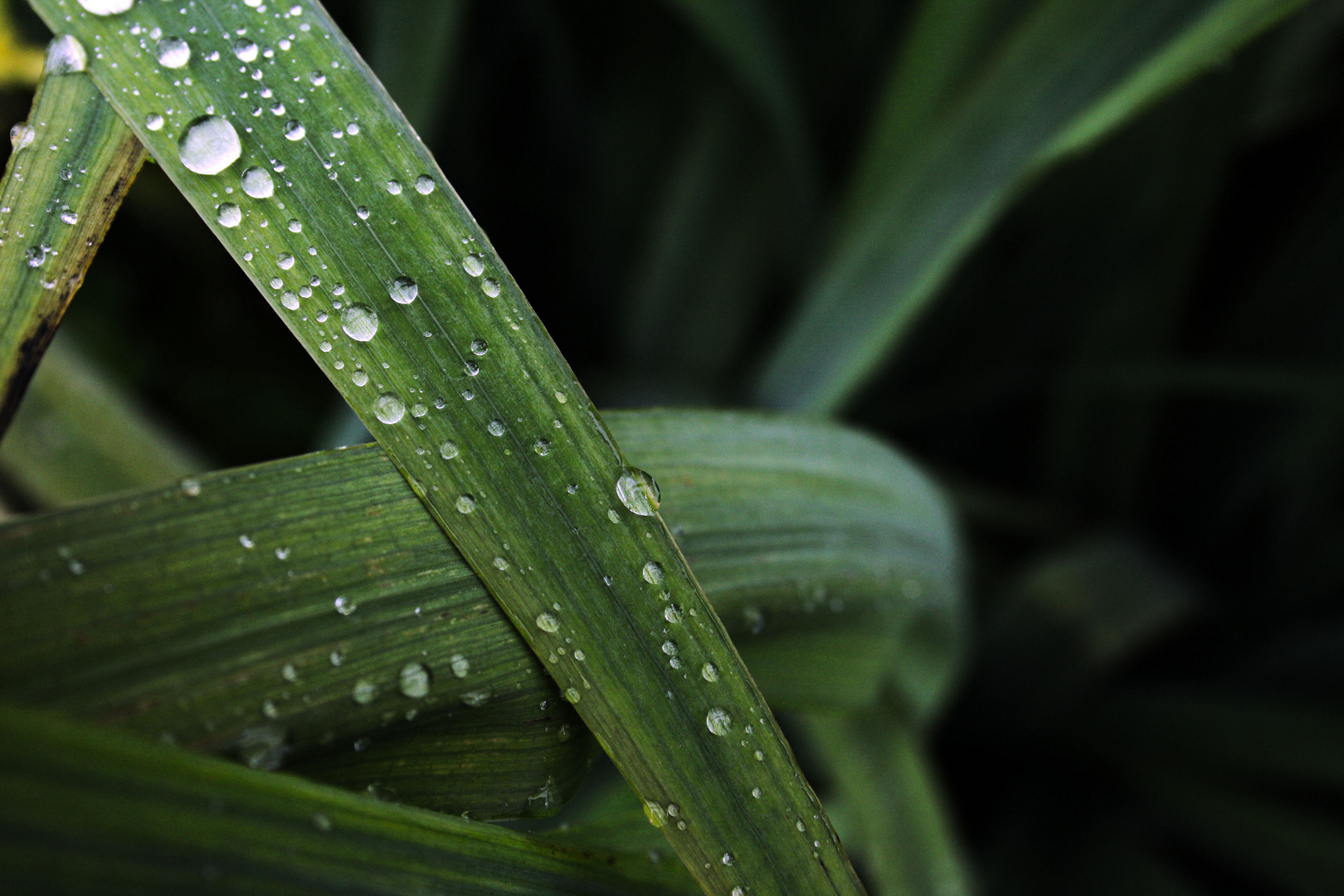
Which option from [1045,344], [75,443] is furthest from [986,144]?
[75,443]

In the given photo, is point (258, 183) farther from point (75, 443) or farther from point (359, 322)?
point (75, 443)

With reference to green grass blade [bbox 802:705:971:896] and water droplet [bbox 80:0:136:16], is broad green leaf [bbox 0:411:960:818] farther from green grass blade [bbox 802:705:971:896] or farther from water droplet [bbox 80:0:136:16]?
green grass blade [bbox 802:705:971:896]

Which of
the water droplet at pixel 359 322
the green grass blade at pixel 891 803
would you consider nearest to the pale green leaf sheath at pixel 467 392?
the water droplet at pixel 359 322

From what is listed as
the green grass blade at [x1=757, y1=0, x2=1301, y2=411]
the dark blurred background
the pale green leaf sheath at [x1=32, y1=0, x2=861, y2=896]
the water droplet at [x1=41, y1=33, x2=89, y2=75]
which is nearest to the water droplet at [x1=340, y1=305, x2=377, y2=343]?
the pale green leaf sheath at [x1=32, y1=0, x2=861, y2=896]

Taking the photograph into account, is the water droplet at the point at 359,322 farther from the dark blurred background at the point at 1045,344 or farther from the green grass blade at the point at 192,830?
the dark blurred background at the point at 1045,344

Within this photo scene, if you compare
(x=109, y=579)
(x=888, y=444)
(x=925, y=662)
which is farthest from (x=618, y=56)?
(x=109, y=579)

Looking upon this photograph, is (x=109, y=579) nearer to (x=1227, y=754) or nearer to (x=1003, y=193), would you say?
(x=1003, y=193)
